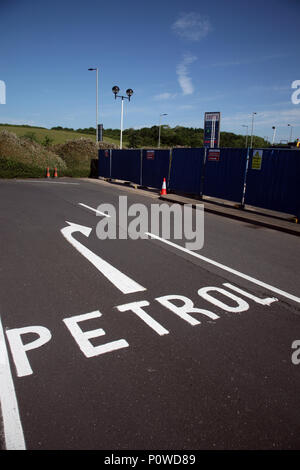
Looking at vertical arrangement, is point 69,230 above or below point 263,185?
below

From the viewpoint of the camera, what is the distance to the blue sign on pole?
16845 mm

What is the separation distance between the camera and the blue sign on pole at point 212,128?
55.3 ft

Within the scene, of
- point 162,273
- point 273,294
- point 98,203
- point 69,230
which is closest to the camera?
point 273,294

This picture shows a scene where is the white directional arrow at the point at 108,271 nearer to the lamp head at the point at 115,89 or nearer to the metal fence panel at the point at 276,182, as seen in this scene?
the metal fence panel at the point at 276,182

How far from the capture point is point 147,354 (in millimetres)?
3182

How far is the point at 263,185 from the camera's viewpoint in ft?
36.1

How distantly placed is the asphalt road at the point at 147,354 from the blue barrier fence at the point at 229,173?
16.5ft

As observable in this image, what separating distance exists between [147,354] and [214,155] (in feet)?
36.7

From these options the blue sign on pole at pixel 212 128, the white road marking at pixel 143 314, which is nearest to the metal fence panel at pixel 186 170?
the blue sign on pole at pixel 212 128

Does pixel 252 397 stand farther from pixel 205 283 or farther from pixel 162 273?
pixel 162 273

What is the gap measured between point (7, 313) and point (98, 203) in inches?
344

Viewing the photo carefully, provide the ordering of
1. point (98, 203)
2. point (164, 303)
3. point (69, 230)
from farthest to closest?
point (98, 203) < point (69, 230) < point (164, 303)

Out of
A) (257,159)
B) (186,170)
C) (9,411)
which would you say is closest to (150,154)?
(186,170)

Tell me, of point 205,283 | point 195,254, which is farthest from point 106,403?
point 195,254
